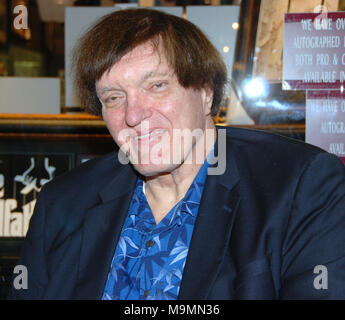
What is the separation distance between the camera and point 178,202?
4.52 feet

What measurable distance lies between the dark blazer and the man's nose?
27 cm

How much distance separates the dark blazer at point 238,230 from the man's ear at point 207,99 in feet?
0.36

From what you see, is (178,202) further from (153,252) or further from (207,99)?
(207,99)

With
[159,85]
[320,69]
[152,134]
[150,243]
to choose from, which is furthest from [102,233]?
[320,69]

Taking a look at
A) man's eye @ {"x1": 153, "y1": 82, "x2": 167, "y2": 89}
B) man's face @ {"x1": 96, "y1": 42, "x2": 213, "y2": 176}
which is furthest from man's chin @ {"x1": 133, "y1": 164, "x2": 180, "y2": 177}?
man's eye @ {"x1": 153, "y1": 82, "x2": 167, "y2": 89}

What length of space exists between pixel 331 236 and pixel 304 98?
856 mm

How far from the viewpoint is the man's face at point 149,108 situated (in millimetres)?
1272

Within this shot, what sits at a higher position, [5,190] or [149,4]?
[149,4]

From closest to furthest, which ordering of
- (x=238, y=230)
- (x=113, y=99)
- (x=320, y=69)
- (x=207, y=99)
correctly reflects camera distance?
1. (x=238, y=230)
2. (x=113, y=99)
3. (x=207, y=99)
4. (x=320, y=69)

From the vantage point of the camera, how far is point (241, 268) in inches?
45.5

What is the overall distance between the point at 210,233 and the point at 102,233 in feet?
1.16

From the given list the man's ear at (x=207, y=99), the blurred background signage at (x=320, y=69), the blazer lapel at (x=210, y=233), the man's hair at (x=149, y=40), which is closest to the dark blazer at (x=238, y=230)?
the blazer lapel at (x=210, y=233)
